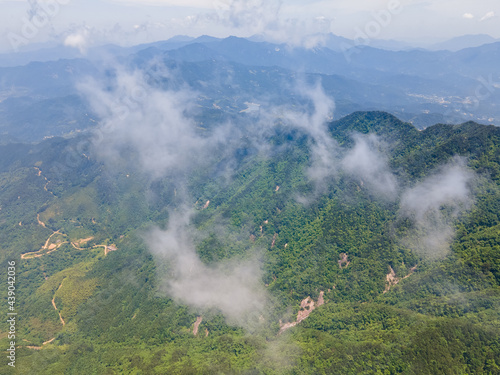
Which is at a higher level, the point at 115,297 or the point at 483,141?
the point at 483,141

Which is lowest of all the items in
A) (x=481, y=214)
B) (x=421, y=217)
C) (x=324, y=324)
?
(x=324, y=324)

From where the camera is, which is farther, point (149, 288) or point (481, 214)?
point (149, 288)

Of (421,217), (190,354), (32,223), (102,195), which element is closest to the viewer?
(190,354)

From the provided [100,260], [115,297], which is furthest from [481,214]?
[100,260]

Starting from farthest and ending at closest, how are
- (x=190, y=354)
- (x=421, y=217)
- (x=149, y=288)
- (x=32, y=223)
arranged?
(x=32, y=223)
(x=149, y=288)
(x=421, y=217)
(x=190, y=354)

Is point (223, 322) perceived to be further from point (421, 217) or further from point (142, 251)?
point (421, 217)

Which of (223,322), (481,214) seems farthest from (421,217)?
(223,322)
